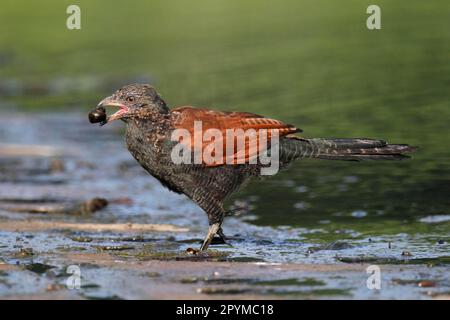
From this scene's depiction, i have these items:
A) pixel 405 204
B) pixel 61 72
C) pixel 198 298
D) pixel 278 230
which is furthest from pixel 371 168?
pixel 61 72

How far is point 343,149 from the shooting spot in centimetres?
857

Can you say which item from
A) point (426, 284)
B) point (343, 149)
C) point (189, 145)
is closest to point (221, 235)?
point (189, 145)

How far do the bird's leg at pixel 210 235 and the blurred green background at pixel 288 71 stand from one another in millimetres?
1391

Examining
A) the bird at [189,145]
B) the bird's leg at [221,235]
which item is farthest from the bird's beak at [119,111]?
the bird's leg at [221,235]

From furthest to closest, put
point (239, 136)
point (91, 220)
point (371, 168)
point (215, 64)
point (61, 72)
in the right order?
point (61, 72) < point (215, 64) < point (371, 168) < point (91, 220) < point (239, 136)

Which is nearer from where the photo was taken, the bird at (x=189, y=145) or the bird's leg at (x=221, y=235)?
the bird at (x=189, y=145)

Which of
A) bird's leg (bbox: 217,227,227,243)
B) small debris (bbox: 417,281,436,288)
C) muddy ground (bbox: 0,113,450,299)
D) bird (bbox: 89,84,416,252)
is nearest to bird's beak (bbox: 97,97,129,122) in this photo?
bird (bbox: 89,84,416,252)

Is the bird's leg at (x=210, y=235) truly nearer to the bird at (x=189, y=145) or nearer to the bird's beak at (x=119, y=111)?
the bird at (x=189, y=145)

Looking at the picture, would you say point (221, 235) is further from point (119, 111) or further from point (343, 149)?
point (119, 111)

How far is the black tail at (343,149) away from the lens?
335 inches

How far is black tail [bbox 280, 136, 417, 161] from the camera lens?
851 cm

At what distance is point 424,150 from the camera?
11859 mm

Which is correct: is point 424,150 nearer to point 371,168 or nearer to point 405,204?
point 371,168
